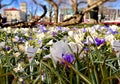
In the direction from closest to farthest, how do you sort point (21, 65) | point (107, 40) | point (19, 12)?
point (21, 65)
point (107, 40)
point (19, 12)

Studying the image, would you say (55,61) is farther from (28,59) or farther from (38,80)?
(28,59)

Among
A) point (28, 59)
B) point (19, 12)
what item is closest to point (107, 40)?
point (28, 59)

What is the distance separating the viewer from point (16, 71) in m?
1.39

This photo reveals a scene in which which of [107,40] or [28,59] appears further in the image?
[107,40]

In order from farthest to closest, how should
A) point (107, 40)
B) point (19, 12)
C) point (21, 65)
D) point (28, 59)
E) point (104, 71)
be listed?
point (19, 12) < point (107, 40) < point (28, 59) < point (21, 65) < point (104, 71)

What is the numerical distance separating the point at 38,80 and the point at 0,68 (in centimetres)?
25

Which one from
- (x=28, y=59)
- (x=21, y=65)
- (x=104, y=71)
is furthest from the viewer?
(x=28, y=59)

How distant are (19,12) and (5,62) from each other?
306ft

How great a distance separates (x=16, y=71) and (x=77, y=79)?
0.28 meters

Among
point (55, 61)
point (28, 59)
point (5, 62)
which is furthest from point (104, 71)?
point (5, 62)

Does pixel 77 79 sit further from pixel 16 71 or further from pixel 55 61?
pixel 16 71

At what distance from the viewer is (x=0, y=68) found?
5.02ft

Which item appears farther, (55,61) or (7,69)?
(7,69)

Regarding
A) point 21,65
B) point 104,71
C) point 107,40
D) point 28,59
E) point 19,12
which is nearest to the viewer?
point 104,71
